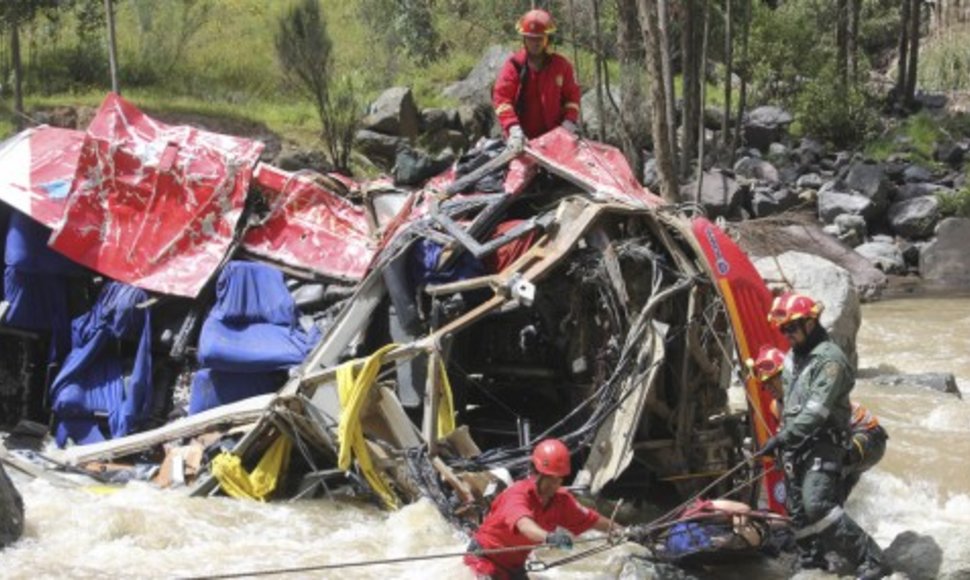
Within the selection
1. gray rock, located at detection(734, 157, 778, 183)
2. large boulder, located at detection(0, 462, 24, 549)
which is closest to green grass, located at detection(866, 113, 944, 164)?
gray rock, located at detection(734, 157, 778, 183)

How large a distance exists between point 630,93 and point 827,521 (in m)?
15.5

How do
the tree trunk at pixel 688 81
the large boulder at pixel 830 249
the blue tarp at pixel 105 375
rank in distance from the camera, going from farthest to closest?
1. the tree trunk at pixel 688 81
2. the large boulder at pixel 830 249
3. the blue tarp at pixel 105 375

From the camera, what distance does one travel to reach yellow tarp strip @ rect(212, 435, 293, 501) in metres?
8.86

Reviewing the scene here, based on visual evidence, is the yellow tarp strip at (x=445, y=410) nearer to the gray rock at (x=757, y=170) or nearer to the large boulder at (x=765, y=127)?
the gray rock at (x=757, y=170)

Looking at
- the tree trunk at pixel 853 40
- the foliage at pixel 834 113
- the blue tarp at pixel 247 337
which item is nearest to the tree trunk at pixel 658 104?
the blue tarp at pixel 247 337

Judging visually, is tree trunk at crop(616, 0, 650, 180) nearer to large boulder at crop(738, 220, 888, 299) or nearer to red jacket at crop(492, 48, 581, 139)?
large boulder at crop(738, 220, 888, 299)

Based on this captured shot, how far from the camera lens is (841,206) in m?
24.7

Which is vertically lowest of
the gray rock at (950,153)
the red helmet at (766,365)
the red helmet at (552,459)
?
the gray rock at (950,153)

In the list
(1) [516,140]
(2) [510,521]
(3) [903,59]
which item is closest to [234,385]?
(1) [516,140]

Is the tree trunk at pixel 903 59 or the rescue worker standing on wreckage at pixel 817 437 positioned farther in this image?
the tree trunk at pixel 903 59

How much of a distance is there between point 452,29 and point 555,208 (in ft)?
88.9

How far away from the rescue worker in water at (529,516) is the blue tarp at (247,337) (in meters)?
3.10

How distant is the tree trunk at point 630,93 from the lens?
1942 cm

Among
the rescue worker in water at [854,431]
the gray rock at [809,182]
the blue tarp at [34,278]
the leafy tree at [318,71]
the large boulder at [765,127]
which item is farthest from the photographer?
the large boulder at [765,127]
